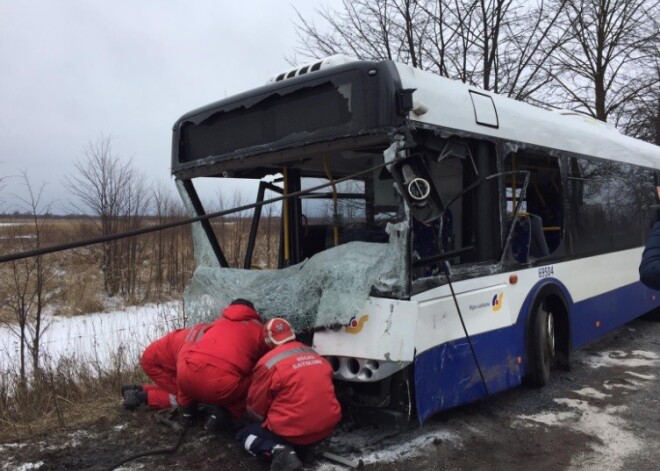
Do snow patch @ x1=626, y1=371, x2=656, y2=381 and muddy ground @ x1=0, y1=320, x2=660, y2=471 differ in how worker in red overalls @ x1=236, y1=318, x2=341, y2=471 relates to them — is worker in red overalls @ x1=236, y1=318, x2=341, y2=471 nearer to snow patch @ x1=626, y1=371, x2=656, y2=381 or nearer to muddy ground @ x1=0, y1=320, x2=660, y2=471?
muddy ground @ x1=0, y1=320, x2=660, y2=471

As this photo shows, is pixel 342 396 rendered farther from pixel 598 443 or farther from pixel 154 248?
pixel 154 248

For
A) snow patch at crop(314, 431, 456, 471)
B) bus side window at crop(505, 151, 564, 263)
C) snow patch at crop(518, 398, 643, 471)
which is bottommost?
snow patch at crop(518, 398, 643, 471)

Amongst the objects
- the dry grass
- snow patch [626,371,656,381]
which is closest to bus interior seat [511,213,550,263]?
snow patch [626,371,656,381]

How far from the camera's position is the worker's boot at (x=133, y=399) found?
492cm

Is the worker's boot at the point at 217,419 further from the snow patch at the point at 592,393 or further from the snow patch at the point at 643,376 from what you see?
the snow patch at the point at 643,376

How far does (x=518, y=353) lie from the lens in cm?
487

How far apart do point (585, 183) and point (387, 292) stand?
3.70 metres

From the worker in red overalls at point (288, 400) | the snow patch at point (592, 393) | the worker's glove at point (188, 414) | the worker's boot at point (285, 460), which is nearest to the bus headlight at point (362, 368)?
the worker in red overalls at point (288, 400)

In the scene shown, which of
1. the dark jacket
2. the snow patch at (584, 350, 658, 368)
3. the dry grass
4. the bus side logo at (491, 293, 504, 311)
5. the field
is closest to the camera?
the dark jacket

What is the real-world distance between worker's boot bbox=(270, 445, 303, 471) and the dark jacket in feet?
7.62

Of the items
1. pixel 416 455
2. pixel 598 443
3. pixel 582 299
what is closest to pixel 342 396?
pixel 416 455

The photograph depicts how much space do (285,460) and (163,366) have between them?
5.67 feet

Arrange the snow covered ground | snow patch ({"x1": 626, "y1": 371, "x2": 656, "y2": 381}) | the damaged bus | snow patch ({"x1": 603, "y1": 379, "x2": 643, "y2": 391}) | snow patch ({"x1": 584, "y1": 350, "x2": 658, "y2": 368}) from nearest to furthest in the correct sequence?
the damaged bus, snow patch ({"x1": 603, "y1": 379, "x2": 643, "y2": 391}), snow patch ({"x1": 626, "y1": 371, "x2": 656, "y2": 381}), snow patch ({"x1": 584, "y1": 350, "x2": 658, "y2": 368}), the snow covered ground

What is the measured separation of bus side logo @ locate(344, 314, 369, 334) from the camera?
3.56 m
